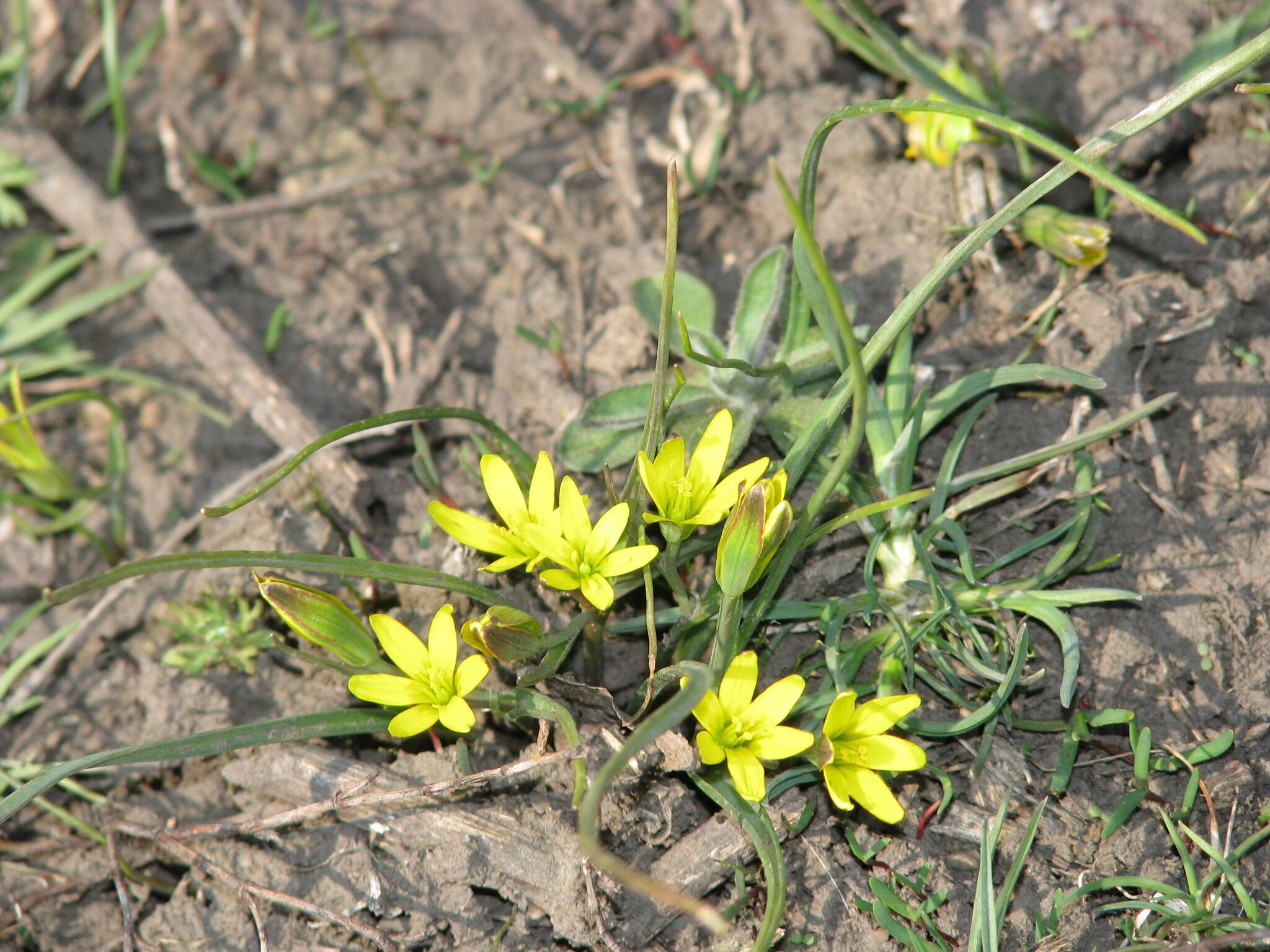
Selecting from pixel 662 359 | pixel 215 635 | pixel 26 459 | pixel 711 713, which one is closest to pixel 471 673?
pixel 711 713

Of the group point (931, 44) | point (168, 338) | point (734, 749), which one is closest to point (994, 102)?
point (931, 44)

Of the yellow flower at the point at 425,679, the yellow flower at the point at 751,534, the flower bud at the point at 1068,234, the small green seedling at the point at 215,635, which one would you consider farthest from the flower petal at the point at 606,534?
the flower bud at the point at 1068,234

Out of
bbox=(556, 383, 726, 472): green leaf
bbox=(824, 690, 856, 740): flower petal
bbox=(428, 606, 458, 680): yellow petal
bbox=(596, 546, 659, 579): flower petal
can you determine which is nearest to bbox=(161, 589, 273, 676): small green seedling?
bbox=(428, 606, 458, 680): yellow petal

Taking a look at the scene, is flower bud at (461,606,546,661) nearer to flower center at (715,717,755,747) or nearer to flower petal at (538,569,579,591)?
flower petal at (538,569,579,591)

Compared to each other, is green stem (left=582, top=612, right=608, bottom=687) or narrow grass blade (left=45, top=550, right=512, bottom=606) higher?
narrow grass blade (left=45, top=550, right=512, bottom=606)

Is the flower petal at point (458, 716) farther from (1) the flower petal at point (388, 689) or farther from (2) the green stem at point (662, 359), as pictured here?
(2) the green stem at point (662, 359)

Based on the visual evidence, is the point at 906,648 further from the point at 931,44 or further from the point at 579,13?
the point at 579,13
